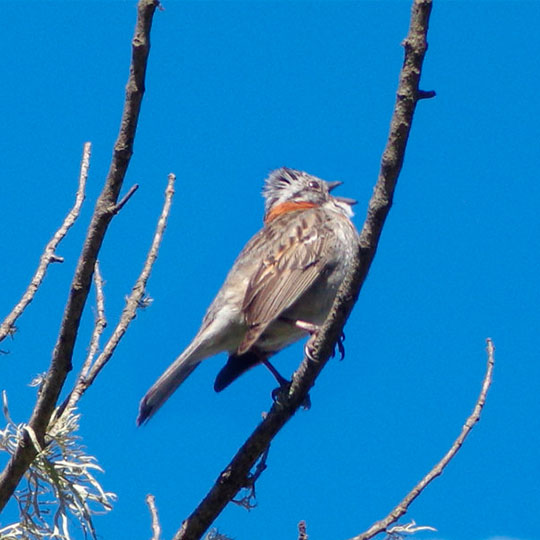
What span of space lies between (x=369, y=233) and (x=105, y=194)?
3.50 feet

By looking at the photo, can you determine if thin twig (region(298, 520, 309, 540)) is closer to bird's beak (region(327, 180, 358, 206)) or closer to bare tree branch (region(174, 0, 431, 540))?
bare tree branch (region(174, 0, 431, 540))

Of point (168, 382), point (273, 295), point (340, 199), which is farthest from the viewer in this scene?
point (340, 199)

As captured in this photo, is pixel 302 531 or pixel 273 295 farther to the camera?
pixel 273 295

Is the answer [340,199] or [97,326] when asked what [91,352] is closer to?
[97,326]

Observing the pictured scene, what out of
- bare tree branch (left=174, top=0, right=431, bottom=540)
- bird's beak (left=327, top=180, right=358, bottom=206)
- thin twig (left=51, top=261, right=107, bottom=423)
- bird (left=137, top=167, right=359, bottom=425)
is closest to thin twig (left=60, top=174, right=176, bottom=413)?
thin twig (left=51, top=261, right=107, bottom=423)

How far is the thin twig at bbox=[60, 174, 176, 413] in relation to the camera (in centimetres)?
411

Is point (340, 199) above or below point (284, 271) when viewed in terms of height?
above

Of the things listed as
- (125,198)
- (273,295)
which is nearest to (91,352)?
(125,198)

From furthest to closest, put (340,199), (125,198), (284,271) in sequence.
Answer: (340,199) → (284,271) → (125,198)

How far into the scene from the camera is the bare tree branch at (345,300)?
11.1ft

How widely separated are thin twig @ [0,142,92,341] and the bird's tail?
54.9 inches

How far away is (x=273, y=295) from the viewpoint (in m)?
6.39

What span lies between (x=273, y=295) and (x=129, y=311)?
6.92ft

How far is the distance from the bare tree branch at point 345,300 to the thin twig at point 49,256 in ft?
3.68
